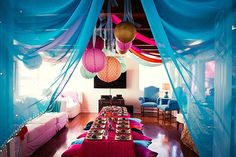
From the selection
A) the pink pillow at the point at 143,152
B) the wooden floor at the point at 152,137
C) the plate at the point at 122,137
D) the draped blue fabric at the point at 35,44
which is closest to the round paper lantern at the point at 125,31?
the draped blue fabric at the point at 35,44

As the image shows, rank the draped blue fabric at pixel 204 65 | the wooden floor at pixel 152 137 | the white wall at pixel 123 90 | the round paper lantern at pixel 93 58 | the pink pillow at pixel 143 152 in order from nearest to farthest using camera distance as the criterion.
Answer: the draped blue fabric at pixel 204 65
the round paper lantern at pixel 93 58
the pink pillow at pixel 143 152
the wooden floor at pixel 152 137
the white wall at pixel 123 90

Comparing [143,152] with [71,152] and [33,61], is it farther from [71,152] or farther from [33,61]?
[33,61]

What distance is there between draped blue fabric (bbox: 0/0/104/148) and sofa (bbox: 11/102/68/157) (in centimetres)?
148

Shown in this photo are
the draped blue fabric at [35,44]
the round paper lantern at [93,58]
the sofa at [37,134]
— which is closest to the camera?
the draped blue fabric at [35,44]

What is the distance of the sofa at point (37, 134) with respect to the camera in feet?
11.3

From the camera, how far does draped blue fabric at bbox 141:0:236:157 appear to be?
5.13ft

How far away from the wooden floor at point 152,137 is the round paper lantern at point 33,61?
2656mm

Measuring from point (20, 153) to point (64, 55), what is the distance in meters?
2.38

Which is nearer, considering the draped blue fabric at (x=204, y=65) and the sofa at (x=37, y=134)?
the draped blue fabric at (x=204, y=65)

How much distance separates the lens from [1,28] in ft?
5.33

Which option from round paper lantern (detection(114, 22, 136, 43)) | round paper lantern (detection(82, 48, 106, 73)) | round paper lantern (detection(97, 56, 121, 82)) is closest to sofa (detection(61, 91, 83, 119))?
round paper lantern (detection(97, 56, 121, 82))

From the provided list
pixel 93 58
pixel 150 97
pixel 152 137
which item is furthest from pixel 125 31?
pixel 150 97

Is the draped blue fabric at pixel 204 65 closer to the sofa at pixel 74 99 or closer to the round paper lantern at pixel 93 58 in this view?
the round paper lantern at pixel 93 58

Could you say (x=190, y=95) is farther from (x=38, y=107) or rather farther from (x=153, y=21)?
(x=38, y=107)
